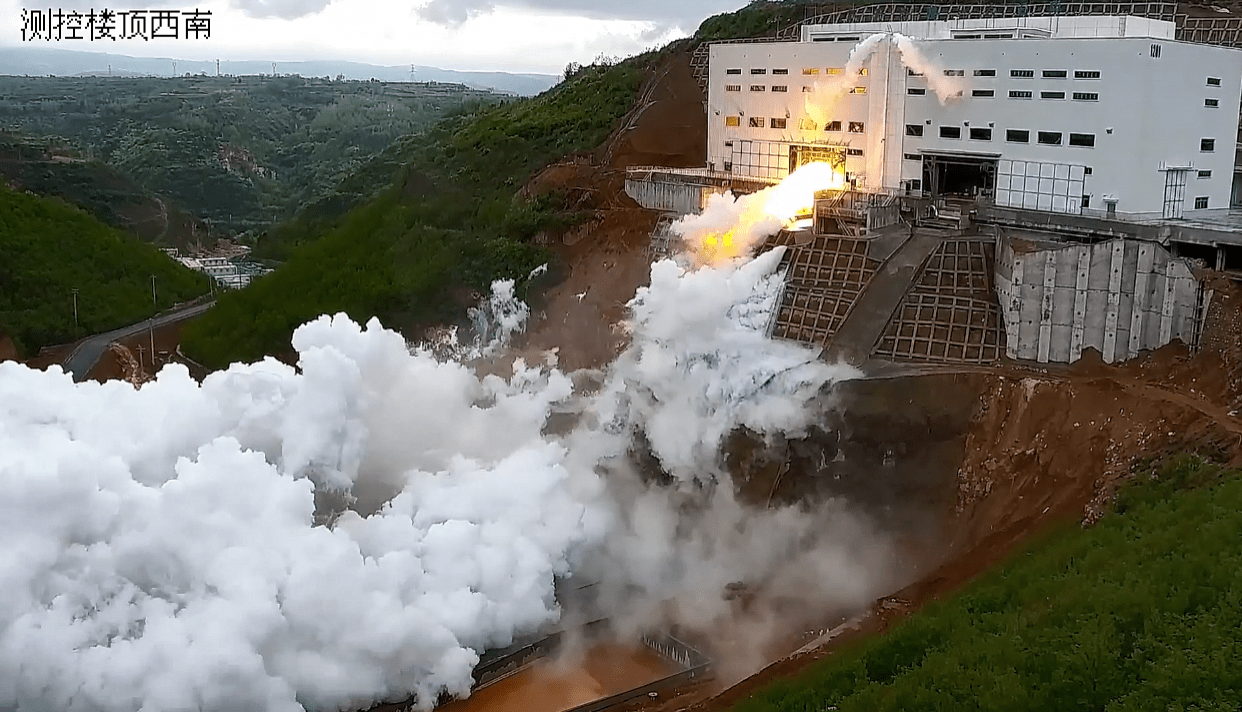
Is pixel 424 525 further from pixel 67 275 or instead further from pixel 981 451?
pixel 67 275

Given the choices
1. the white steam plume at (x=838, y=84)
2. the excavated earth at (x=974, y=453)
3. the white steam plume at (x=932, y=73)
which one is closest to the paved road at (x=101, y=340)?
the excavated earth at (x=974, y=453)

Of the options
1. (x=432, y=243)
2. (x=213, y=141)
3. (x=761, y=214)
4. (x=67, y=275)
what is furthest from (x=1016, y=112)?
(x=213, y=141)

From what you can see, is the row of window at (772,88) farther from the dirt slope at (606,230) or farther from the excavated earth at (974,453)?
the excavated earth at (974,453)

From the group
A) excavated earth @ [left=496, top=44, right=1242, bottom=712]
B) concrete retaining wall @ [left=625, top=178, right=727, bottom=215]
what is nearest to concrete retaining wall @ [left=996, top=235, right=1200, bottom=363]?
excavated earth @ [left=496, top=44, right=1242, bottom=712]

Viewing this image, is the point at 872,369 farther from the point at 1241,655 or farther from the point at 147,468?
the point at 147,468

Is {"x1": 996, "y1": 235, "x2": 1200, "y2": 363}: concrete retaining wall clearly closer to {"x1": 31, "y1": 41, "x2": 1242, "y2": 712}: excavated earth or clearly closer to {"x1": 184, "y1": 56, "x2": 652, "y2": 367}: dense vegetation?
{"x1": 31, "y1": 41, "x2": 1242, "y2": 712}: excavated earth

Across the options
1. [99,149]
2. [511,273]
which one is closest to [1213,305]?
[511,273]
